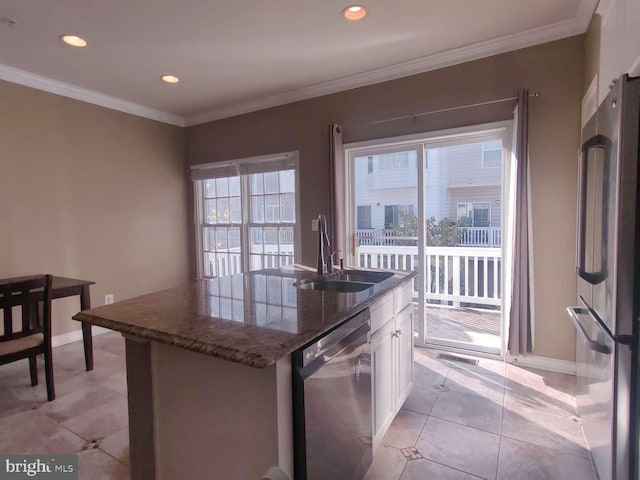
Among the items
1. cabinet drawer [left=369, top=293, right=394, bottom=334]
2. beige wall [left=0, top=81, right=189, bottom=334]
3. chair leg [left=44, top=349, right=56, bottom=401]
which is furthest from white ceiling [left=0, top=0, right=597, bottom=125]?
chair leg [left=44, top=349, right=56, bottom=401]

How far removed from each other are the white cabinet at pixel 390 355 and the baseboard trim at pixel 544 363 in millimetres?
1205

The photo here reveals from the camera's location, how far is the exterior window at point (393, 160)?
343 cm

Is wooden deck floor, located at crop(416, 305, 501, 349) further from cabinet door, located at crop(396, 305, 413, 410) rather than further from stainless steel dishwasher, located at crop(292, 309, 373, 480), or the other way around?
stainless steel dishwasher, located at crop(292, 309, 373, 480)

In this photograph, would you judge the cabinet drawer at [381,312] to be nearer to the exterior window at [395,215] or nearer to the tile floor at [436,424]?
the tile floor at [436,424]

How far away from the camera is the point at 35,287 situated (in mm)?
2404

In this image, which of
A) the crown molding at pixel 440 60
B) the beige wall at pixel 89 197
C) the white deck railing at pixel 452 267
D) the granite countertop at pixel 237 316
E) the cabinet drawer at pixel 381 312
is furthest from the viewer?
the white deck railing at pixel 452 267

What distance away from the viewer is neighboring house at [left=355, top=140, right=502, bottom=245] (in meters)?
3.12

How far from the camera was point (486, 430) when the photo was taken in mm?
2076

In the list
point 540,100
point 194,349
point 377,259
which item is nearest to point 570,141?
point 540,100

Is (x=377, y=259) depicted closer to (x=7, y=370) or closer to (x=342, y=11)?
(x=342, y=11)

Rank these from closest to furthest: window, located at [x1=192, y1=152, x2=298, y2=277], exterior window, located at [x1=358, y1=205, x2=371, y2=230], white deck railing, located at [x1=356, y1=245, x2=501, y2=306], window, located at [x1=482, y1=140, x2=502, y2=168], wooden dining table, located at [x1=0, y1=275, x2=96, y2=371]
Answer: wooden dining table, located at [x1=0, y1=275, x2=96, y2=371] < window, located at [x1=482, y1=140, x2=502, y2=168] < white deck railing, located at [x1=356, y1=245, x2=501, y2=306] < exterior window, located at [x1=358, y1=205, x2=371, y2=230] < window, located at [x1=192, y1=152, x2=298, y2=277]

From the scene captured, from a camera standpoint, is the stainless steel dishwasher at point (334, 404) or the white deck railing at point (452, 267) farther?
the white deck railing at point (452, 267)

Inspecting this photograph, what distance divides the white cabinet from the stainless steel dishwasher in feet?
0.40

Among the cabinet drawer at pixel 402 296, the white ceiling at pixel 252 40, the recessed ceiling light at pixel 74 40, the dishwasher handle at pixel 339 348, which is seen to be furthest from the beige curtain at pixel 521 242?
the recessed ceiling light at pixel 74 40
